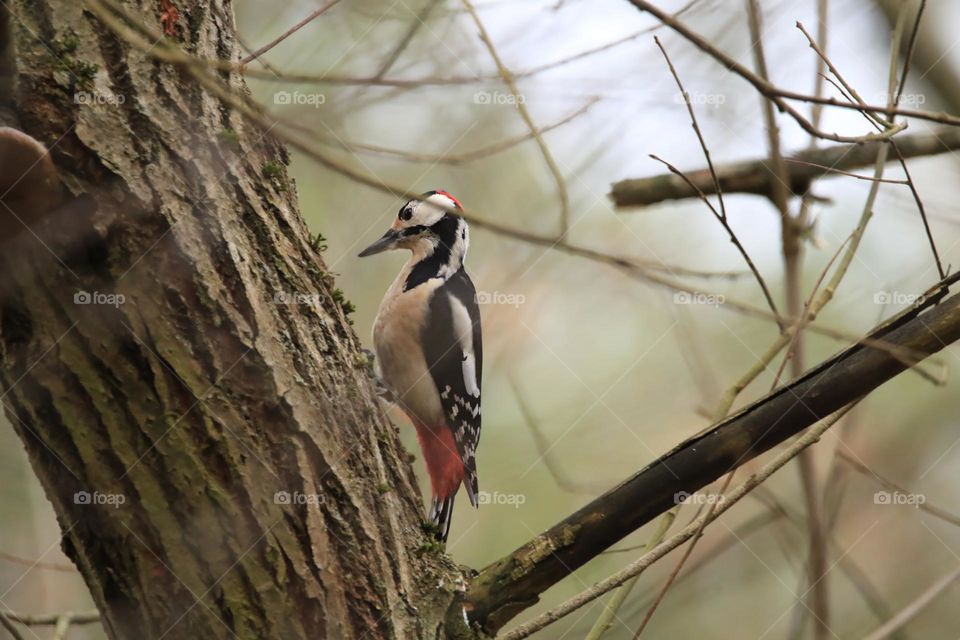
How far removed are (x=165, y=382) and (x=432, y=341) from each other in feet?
6.14

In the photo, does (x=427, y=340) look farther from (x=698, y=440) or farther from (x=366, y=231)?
(x=698, y=440)

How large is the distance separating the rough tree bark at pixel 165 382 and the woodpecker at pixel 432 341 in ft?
5.20

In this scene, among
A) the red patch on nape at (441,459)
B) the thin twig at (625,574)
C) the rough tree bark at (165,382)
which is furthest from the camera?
the red patch on nape at (441,459)

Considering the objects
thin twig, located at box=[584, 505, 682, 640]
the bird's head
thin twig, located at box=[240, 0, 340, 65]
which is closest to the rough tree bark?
thin twig, located at box=[240, 0, 340, 65]

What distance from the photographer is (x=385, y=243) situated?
3.39 m

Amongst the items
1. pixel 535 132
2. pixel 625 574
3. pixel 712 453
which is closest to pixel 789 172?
pixel 535 132

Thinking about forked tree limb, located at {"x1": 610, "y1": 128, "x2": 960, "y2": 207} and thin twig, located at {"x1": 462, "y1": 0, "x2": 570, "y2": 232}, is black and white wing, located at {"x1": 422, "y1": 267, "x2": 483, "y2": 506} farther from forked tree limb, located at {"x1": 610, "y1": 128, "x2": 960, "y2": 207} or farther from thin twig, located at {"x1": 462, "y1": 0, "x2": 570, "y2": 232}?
thin twig, located at {"x1": 462, "y1": 0, "x2": 570, "y2": 232}

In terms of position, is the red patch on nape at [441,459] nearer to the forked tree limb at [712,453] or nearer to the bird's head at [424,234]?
the bird's head at [424,234]

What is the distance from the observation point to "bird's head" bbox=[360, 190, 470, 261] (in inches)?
133

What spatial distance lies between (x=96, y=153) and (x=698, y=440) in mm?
1284

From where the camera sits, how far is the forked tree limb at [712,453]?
1.62m

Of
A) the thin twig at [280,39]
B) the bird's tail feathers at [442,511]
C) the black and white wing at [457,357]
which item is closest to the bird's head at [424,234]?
the black and white wing at [457,357]

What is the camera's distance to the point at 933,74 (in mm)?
3268

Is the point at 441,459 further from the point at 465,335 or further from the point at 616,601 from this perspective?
the point at 616,601
